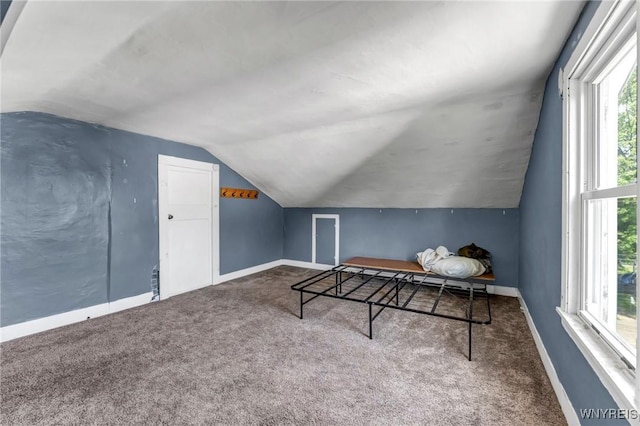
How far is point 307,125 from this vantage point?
273 centimetres

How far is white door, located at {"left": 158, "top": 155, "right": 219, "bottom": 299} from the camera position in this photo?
3291 mm

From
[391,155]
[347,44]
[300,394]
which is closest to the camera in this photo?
[347,44]

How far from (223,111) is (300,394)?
→ 7.51 ft

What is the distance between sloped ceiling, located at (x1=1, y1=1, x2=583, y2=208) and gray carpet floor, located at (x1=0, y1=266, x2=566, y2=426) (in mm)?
1780

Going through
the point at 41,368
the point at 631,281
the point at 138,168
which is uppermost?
the point at 138,168

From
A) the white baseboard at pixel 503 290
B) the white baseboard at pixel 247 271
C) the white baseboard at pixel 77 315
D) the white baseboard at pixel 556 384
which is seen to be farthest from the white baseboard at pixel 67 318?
the white baseboard at pixel 503 290

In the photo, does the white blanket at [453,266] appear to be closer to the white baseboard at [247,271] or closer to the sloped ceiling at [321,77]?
the sloped ceiling at [321,77]

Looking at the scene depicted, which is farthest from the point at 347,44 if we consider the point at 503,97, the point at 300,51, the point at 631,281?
the point at 631,281

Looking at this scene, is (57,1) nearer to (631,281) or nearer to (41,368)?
(41,368)

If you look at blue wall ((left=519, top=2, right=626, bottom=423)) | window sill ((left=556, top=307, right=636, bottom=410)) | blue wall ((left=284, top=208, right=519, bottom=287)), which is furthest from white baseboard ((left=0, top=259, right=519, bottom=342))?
window sill ((left=556, top=307, right=636, bottom=410))

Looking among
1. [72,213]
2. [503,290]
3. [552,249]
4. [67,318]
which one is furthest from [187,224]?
[503,290]

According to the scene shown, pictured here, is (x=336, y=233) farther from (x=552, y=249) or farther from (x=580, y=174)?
(x=580, y=174)

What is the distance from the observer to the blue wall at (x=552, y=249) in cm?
118

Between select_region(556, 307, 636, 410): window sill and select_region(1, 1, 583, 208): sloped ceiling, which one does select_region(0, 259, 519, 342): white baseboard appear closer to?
select_region(1, 1, 583, 208): sloped ceiling
